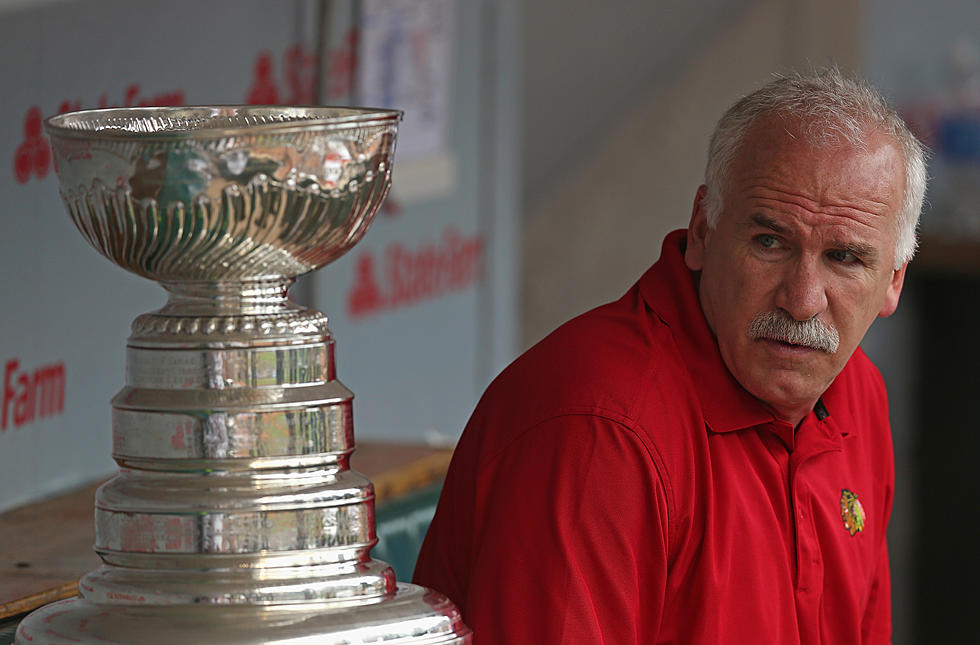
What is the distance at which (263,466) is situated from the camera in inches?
42.1

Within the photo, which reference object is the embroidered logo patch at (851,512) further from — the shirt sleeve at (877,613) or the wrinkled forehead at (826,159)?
the wrinkled forehead at (826,159)

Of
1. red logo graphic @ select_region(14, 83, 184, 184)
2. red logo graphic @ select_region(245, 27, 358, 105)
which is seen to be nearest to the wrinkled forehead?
red logo graphic @ select_region(14, 83, 184, 184)

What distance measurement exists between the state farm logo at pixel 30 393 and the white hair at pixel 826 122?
1.09m

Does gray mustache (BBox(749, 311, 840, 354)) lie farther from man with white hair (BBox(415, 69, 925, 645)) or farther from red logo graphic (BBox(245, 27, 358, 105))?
red logo graphic (BBox(245, 27, 358, 105))

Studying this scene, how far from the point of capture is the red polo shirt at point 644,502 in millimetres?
1478

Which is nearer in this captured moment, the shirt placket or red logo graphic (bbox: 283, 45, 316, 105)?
the shirt placket

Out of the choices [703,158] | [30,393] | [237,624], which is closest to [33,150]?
[30,393]

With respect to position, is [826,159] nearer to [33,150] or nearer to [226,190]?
[226,190]

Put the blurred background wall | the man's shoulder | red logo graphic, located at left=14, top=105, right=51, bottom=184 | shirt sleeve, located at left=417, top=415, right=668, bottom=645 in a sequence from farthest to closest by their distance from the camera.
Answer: the blurred background wall, red logo graphic, located at left=14, top=105, right=51, bottom=184, the man's shoulder, shirt sleeve, located at left=417, top=415, right=668, bottom=645

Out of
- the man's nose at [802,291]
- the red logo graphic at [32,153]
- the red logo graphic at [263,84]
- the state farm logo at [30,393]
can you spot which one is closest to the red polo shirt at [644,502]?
the man's nose at [802,291]

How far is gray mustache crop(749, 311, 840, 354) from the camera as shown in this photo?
1648 mm

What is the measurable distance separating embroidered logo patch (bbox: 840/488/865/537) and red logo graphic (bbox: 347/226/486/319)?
149 centimetres

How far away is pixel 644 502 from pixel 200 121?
618 millimetres

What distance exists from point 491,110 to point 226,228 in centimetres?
266
